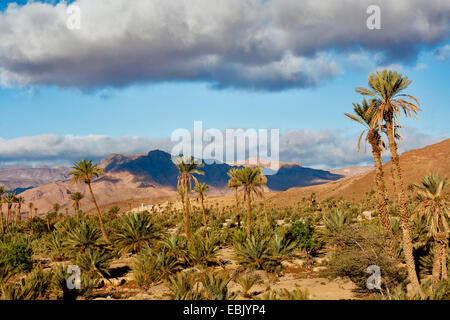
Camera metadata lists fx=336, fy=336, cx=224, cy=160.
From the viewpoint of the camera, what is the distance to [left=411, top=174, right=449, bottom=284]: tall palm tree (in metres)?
13.3

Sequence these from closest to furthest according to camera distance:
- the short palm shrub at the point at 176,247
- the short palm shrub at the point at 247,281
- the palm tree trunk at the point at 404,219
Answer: the palm tree trunk at the point at 404,219, the short palm shrub at the point at 247,281, the short palm shrub at the point at 176,247

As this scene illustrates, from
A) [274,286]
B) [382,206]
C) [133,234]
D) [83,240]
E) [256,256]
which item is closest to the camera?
Answer: [274,286]

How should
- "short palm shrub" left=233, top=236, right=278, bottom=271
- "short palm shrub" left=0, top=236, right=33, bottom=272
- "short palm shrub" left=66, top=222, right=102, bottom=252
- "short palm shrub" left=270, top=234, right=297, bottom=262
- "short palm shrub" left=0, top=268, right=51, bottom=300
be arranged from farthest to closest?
"short palm shrub" left=66, top=222, right=102, bottom=252 → "short palm shrub" left=0, top=236, right=33, bottom=272 → "short palm shrub" left=270, top=234, right=297, bottom=262 → "short palm shrub" left=233, top=236, right=278, bottom=271 → "short palm shrub" left=0, top=268, right=51, bottom=300

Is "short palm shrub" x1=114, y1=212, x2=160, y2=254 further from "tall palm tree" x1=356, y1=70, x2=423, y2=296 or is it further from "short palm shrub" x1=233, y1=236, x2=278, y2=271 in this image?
"tall palm tree" x1=356, y1=70, x2=423, y2=296

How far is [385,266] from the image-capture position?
1512 centimetres

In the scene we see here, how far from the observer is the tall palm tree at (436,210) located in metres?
13.3

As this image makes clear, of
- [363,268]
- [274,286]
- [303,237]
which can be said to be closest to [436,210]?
[363,268]

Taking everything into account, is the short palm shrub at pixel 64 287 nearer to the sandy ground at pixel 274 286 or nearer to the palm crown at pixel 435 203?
the sandy ground at pixel 274 286

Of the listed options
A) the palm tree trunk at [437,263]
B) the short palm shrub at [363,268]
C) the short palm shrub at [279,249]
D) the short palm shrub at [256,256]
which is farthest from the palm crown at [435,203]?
the short palm shrub at [256,256]

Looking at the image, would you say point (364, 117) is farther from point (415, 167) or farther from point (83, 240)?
point (415, 167)

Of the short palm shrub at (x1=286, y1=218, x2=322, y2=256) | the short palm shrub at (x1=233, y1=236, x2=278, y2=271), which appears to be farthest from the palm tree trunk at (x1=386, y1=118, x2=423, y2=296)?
the short palm shrub at (x1=286, y1=218, x2=322, y2=256)

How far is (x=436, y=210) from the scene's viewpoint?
43.8ft
